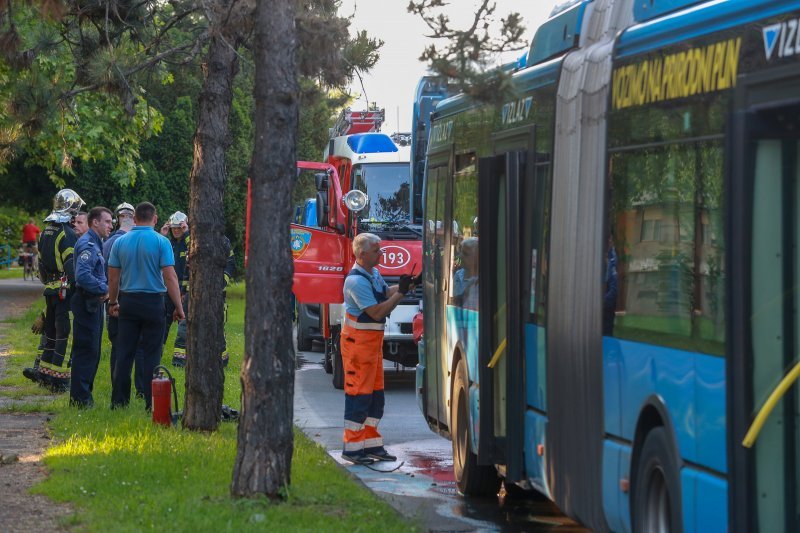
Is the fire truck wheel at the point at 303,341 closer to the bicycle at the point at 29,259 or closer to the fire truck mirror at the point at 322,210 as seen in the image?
the fire truck mirror at the point at 322,210

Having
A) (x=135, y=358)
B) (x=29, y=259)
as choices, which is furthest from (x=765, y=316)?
(x=29, y=259)

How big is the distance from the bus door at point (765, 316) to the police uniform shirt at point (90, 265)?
30.1 ft

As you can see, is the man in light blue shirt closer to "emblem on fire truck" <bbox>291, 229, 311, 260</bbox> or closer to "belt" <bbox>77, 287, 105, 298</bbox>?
"belt" <bbox>77, 287, 105, 298</bbox>

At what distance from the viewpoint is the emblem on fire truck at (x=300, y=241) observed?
17750 millimetres

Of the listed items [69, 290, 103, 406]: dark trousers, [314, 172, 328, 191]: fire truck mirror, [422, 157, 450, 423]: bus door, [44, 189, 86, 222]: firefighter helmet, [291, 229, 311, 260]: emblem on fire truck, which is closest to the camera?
[422, 157, 450, 423]: bus door

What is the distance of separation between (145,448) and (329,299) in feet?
22.7

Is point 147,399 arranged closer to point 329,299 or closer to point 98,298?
point 98,298

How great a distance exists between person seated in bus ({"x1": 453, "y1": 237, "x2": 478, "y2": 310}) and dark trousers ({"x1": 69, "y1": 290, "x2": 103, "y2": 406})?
4425 millimetres

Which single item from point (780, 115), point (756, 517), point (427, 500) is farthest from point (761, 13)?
point (427, 500)

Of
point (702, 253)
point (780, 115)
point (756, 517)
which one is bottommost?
point (756, 517)

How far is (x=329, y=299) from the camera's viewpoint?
57.7 feet

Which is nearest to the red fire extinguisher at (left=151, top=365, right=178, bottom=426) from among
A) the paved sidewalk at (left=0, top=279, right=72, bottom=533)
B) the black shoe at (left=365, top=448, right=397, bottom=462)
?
the paved sidewalk at (left=0, top=279, right=72, bottom=533)

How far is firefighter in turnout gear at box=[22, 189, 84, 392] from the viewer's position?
1502cm

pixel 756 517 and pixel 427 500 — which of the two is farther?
pixel 427 500
